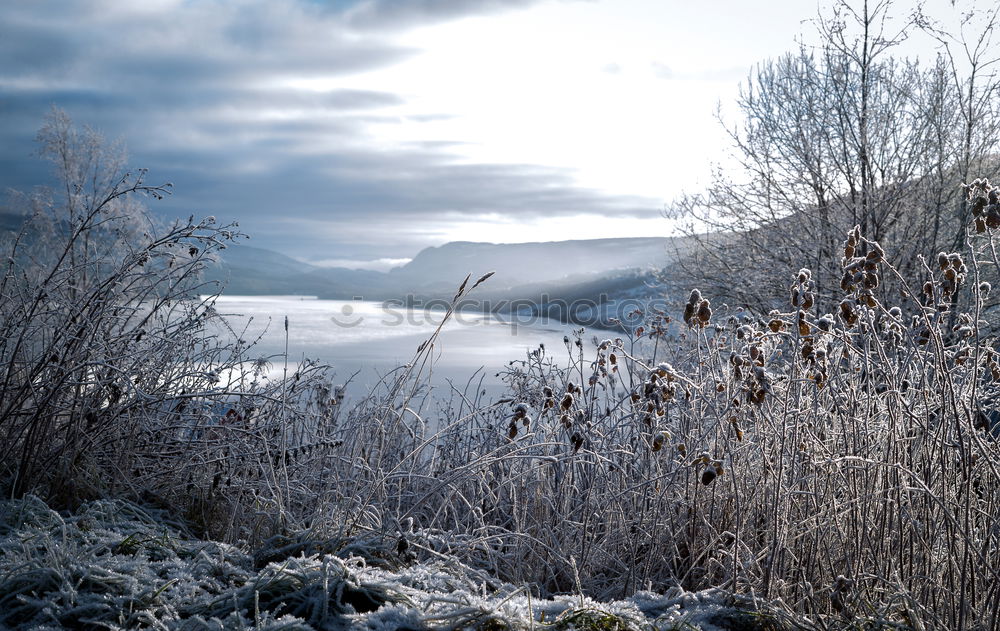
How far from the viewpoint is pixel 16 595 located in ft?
7.21

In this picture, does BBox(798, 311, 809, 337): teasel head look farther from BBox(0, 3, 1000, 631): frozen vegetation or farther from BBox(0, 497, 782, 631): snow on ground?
BBox(0, 497, 782, 631): snow on ground

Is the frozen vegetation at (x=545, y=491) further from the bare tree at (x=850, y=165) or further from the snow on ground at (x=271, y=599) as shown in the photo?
the bare tree at (x=850, y=165)

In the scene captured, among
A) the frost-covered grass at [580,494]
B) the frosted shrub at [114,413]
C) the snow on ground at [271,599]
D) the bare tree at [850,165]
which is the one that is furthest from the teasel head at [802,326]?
the bare tree at [850,165]

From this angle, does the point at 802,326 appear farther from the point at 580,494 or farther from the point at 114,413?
the point at 114,413

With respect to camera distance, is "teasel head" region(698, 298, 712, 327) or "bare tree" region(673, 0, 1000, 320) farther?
"bare tree" region(673, 0, 1000, 320)

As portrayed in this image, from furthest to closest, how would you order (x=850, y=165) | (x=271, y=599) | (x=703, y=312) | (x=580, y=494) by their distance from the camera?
1. (x=850, y=165)
2. (x=580, y=494)
3. (x=703, y=312)
4. (x=271, y=599)

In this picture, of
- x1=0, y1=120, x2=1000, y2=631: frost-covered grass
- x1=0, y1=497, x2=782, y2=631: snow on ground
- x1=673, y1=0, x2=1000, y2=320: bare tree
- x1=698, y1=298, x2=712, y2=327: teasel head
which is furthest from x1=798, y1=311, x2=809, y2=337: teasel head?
x1=673, y1=0, x2=1000, y2=320: bare tree

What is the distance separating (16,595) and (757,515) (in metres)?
2.90

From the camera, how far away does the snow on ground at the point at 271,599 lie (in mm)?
2115

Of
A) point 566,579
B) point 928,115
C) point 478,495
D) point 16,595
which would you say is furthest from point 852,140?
point 16,595

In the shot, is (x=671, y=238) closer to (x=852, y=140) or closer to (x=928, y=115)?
(x=852, y=140)

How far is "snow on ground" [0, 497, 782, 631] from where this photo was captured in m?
2.12

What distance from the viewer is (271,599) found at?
7.51 ft

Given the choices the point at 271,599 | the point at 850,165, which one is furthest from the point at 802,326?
A: the point at 850,165
